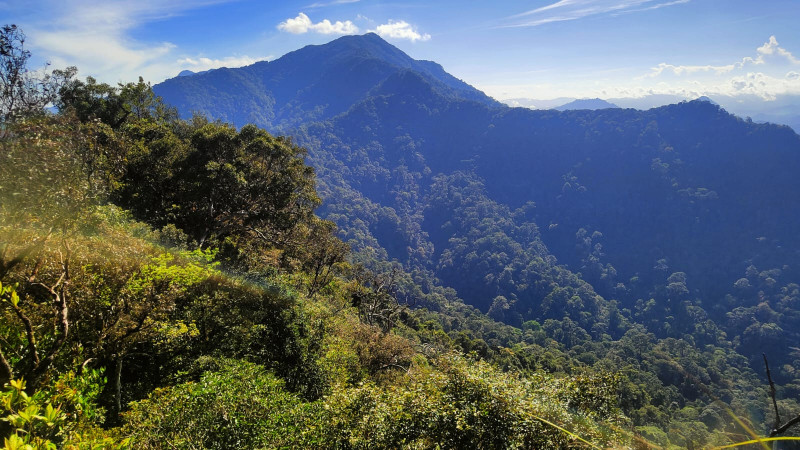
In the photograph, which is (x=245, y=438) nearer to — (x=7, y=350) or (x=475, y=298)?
(x=7, y=350)

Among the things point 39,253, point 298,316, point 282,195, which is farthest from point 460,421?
point 282,195

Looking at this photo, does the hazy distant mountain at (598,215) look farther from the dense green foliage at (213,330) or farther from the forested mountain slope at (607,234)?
the dense green foliage at (213,330)

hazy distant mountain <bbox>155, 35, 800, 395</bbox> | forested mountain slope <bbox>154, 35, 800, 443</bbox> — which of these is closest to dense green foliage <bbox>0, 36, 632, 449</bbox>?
forested mountain slope <bbox>154, 35, 800, 443</bbox>

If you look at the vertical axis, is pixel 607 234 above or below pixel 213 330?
below

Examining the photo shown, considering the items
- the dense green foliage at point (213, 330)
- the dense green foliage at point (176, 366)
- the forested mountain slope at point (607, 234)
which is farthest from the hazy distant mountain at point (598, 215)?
the dense green foliage at point (176, 366)

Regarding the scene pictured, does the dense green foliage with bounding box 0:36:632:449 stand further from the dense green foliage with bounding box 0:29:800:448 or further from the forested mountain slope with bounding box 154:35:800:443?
the forested mountain slope with bounding box 154:35:800:443

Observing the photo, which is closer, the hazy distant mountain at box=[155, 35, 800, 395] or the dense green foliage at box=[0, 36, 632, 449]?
the dense green foliage at box=[0, 36, 632, 449]

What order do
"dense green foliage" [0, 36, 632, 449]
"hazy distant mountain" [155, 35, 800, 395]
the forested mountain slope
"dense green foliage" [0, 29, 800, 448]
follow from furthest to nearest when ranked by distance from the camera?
1. "hazy distant mountain" [155, 35, 800, 395]
2. the forested mountain slope
3. "dense green foliage" [0, 29, 800, 448]
4. "dense green foliage" [0, 36, 632, 449]

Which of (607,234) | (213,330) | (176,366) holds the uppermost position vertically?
(213,330)

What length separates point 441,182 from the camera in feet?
577

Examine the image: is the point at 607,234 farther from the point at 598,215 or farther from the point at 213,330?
the point at 213,330

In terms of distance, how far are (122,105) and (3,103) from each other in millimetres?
4972

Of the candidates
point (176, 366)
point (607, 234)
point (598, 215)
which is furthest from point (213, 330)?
point (598, 215)

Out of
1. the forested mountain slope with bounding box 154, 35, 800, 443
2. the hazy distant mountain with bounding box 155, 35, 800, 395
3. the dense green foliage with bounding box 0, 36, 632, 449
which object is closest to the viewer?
the dense green foliage with bounding box 0, 36, 632, 449
